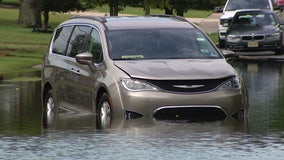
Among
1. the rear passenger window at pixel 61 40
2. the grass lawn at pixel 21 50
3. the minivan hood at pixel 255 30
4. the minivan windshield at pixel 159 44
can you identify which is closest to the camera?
the minivan windshield at pixel 159 44

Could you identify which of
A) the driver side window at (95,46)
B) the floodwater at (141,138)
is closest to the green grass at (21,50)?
the driver side window at (95,46)

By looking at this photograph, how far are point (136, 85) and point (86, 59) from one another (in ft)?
3.65

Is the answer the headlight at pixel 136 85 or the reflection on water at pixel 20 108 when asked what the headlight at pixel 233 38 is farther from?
the headlight at pixel 136 85

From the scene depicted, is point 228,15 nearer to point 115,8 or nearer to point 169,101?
point 115,8

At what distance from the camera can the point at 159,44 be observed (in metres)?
15.2

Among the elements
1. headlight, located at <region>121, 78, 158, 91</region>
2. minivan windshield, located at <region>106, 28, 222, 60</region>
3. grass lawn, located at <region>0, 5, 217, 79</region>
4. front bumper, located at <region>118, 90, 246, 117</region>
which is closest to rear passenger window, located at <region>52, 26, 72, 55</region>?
minivan windshield, located at <region>106, 28, 222, 60</region>

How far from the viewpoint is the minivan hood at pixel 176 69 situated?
45.5 feet

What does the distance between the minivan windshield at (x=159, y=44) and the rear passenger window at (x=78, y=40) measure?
526mm

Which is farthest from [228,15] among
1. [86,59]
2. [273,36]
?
[86,59]

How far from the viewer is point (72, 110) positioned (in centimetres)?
1549

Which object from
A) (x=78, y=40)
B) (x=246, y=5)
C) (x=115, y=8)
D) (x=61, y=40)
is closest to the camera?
(x=78, y=40)

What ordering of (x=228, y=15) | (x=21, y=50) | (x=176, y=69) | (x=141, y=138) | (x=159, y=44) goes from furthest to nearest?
(x=228, y=15)
(x=21, y=50)
(x=159, y=44)
(x=176, y=69)
(x=141, y=138)

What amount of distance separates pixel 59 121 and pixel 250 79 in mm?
9394

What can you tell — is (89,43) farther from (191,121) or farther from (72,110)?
(191,121)
